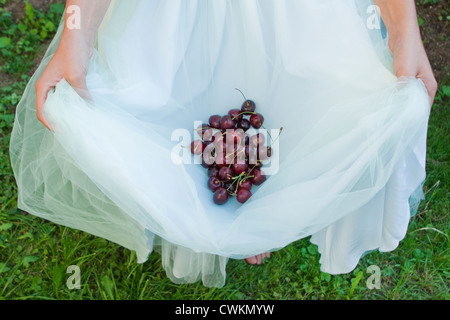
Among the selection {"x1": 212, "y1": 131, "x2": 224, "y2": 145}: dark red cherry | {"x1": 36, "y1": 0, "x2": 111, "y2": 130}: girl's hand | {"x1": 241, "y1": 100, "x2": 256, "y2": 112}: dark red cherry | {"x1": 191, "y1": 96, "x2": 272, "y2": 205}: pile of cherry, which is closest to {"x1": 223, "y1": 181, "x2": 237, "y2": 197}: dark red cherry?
{"x1": 191, "y1": 96, "x2": 272, "y2": 205}: pile of cherry

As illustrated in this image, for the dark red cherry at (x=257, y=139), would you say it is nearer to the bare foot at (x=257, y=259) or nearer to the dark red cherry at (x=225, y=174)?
the dark red cherry at (x=225, y=174)

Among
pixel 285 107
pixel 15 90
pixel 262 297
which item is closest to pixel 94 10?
pixel 285 107

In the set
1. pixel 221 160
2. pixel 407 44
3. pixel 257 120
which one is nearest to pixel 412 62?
pixel 407 44

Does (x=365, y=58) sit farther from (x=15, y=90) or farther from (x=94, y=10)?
(x=15, y=90)

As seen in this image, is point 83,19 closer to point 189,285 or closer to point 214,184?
point 214,184

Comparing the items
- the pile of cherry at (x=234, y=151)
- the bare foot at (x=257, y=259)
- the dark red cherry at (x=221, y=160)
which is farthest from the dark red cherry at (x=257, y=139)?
the bare foot at (x=257, y=259)

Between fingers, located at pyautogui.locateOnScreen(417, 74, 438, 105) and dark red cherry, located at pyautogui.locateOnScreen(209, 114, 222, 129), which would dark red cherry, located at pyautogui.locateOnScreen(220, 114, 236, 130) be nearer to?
dark red cherry, located at pyautogui.locateOnScreen(209, 114, 222, 129)

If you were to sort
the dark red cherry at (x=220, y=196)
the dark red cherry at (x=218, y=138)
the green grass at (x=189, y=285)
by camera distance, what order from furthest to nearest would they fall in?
the green grass at (x=189, y=285), the dark red cherry at (x=218, y=138), the dark red cherry at (x=220, y=196)
